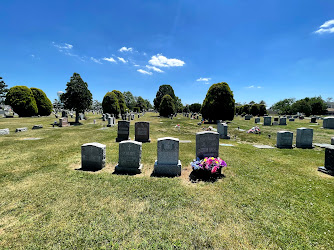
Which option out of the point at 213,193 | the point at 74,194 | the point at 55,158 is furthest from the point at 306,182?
the point at 55,158

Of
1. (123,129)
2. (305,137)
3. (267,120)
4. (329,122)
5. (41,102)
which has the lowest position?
(305,137)

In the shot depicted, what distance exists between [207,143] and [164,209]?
13.3 feet

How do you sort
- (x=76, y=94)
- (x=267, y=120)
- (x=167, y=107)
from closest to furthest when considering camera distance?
(x=76, y=94)
(x=267, y=120)
(x=167, y=107)

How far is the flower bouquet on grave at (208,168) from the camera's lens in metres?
6.10

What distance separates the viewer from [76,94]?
2386 cm

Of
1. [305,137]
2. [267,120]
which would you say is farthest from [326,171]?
[267,120]

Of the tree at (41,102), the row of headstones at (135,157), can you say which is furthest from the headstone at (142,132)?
the tree at (41,102)

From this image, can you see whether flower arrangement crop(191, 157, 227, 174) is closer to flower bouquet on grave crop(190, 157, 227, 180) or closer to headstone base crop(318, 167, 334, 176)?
flower bouquet on grave crop(190, 157, 227, 180)

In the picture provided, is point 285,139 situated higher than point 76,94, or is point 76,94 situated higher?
point 76,94

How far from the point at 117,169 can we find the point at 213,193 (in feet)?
13.4

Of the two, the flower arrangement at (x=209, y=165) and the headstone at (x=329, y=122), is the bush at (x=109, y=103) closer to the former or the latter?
the flower arrangement at (x=209, y=165)

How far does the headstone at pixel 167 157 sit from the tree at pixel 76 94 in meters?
22.4

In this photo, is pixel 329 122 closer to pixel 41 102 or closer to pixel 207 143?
pixel 207 143

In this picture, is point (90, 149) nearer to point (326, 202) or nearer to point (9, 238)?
point (9, 238)
